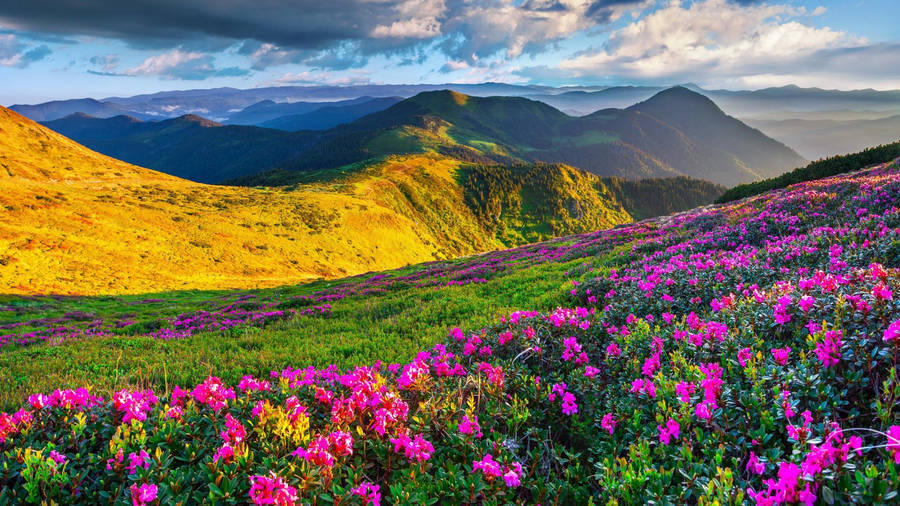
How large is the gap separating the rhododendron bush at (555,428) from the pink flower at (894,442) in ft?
0.04

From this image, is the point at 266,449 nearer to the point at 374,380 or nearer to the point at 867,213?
the point at 374,380

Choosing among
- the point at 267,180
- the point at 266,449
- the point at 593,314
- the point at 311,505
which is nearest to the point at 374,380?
the point at 266,449

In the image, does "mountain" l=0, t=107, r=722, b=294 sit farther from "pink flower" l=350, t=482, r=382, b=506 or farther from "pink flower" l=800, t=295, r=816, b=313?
"pink flower" l=800, t=295, r=816, b=313

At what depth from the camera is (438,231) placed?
12756 cm

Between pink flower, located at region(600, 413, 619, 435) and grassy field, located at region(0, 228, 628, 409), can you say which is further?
grassy field, located at region(0, 228, 628, 409)

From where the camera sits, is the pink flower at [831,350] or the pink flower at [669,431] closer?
the pink flower at [669,431]

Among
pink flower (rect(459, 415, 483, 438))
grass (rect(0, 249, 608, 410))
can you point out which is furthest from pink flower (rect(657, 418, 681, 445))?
grass (rect(0, 249, 608, 410))

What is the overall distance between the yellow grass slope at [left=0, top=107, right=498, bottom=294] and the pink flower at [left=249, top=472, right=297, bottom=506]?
53.6 metres

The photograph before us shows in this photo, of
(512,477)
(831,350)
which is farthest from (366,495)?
(831,350)

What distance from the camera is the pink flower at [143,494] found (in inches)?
103

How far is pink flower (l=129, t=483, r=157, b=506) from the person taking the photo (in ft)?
8.61

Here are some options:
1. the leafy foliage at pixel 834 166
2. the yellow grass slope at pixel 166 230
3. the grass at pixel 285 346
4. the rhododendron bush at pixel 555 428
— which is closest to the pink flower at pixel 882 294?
the rhododendron bush at pixel 555 428

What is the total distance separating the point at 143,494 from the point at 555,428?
369 cm

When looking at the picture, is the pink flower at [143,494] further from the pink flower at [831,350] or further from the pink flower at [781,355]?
the pink flower at [831,350]
